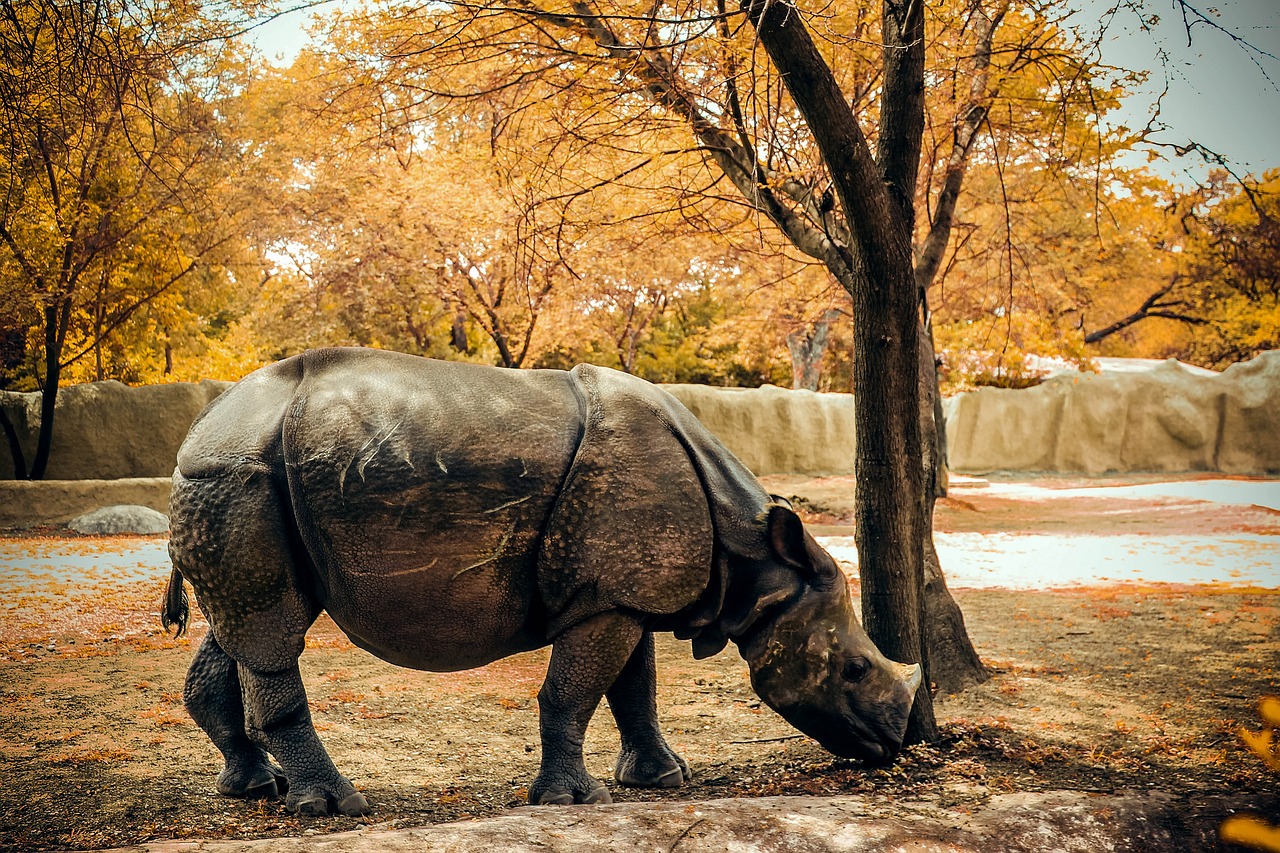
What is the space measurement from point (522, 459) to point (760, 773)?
1971 millimetres

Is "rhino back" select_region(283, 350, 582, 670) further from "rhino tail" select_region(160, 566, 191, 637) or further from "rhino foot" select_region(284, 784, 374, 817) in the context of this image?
"rhino tail" select_region(160, 566, 191, 637)

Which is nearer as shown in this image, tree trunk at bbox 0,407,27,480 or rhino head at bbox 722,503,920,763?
rhino head at bbox 722,503,920,763

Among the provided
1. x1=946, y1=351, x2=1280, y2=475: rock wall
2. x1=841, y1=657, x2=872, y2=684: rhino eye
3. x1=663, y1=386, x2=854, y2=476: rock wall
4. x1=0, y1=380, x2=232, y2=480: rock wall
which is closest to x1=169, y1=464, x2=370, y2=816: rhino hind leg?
x1=841, y1=657, x2=872, y2=684: rhino eye

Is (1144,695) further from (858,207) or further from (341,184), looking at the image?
(341,184)

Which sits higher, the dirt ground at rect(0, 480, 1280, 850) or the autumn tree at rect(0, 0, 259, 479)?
the autumn tree at rect(0, 0, 259, 479)

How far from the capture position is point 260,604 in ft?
14.0

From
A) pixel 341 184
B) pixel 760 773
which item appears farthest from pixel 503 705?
pixel 341 184

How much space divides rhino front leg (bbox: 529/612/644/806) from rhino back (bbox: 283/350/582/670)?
28 cm

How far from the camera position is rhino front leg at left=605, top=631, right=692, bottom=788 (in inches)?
192

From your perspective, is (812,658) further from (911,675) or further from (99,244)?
(99,244)

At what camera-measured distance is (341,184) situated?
20391mm

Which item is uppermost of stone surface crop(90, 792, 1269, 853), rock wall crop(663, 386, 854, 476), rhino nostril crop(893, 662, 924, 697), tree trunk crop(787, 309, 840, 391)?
tree trunk crop(787, 309, 840, 391)

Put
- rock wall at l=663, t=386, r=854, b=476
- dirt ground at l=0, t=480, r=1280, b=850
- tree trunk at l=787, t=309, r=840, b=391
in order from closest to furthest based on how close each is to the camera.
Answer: dirt ground at l=0, t=480, r=1280, b=850
rock wall at l=663, t=386, r=854, b=476
tree trunk at l=787, t=309, r=840, b=391

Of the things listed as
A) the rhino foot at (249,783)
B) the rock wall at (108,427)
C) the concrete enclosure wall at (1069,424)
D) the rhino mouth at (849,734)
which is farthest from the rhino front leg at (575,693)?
the concrete enclosure wall at (1069,424)
